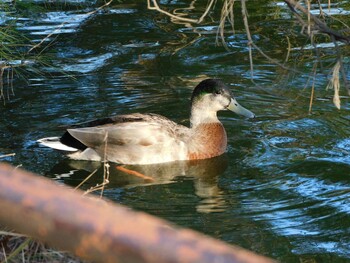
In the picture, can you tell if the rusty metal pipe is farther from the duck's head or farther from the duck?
the duck's head

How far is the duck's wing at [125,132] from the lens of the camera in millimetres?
7957

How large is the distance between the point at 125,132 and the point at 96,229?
6.65 metres

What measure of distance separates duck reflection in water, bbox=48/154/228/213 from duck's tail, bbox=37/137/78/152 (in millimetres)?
151

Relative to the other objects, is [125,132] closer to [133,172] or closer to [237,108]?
[133,172]

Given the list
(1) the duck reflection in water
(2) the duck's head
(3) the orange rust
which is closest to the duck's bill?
(2) the duck's head

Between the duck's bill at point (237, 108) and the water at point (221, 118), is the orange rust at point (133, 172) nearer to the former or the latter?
the water at point (221, 118)

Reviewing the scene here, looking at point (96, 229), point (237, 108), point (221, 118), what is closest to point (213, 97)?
point (237, 108)

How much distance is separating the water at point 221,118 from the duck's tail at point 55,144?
0.49 feet

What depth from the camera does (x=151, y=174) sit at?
7.71 meters

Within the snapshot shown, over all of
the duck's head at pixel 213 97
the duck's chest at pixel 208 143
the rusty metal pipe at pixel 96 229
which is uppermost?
the rusty metal pipe at pixel 96 229

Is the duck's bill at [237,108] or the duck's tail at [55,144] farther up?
the duck's bill at [237,108]

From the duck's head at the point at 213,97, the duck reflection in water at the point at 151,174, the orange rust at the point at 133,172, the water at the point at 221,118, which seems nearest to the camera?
the water at the point at 221,118

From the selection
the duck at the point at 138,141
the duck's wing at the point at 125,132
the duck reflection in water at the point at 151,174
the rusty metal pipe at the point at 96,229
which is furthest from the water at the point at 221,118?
the rusty metal pipe at the point at 96,229

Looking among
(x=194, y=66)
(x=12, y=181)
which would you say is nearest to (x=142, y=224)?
(x=12, y=181)
